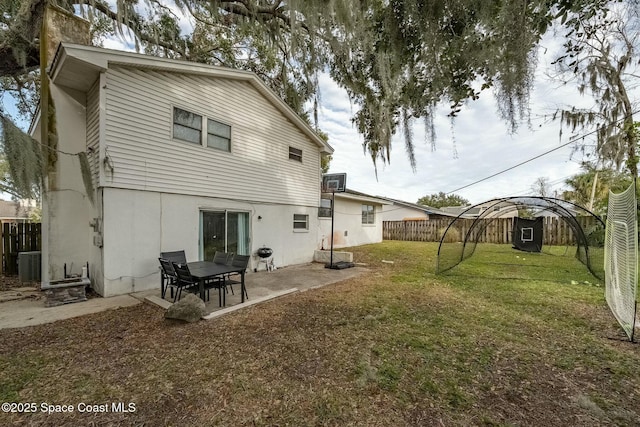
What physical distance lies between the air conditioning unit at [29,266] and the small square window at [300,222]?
6971 mm

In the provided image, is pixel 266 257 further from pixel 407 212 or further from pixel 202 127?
pixel 407 212

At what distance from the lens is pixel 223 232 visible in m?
7.37

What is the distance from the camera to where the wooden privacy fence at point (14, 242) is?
7.34 metres

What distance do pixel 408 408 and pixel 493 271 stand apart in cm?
Answer: 754

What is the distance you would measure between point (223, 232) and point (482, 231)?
11925mm

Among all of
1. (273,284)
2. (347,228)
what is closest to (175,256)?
(273,284)

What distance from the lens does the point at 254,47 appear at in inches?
429

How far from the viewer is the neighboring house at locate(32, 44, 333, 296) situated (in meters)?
5.41

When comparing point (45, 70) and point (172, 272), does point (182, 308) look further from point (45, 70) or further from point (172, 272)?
point (45, 70)

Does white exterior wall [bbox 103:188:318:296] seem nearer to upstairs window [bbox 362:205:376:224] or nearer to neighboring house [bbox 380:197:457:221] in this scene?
upstairs window [bbox 362:205:376:224]

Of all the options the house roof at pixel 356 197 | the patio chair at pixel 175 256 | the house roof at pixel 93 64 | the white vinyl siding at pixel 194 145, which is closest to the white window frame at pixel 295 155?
the white vinyl siding at pixel 194 145

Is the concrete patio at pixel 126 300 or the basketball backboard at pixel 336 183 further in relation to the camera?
the basketball backboard at pixel 336 183

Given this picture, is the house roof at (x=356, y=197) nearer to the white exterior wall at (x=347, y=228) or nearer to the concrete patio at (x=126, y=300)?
the white exterior wall at (x=347, y=228)

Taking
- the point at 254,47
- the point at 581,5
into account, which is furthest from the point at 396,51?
the point at 254,47
